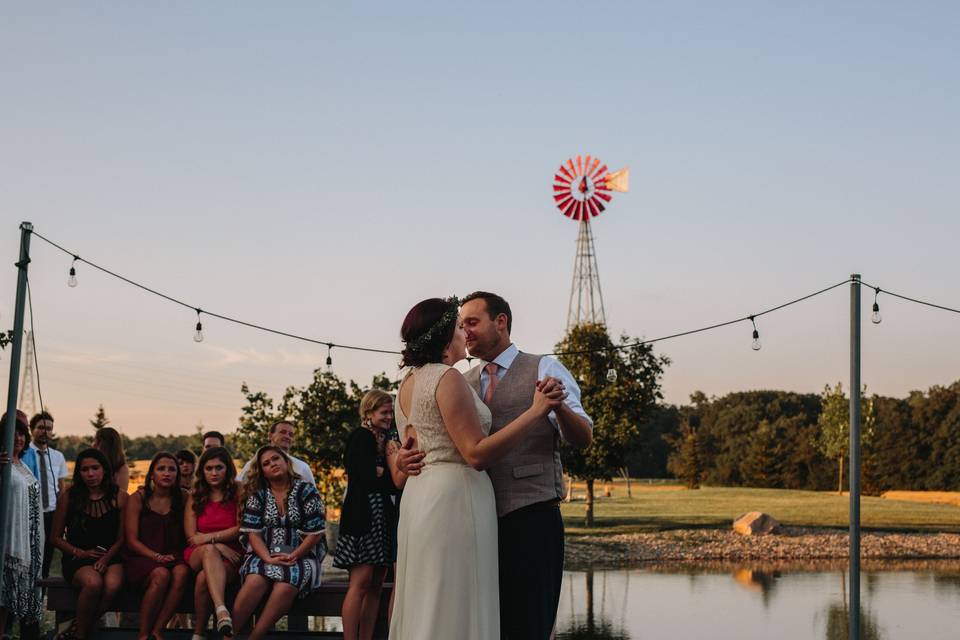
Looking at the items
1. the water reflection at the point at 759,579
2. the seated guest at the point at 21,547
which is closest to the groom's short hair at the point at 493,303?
the seated guest at the point at 21,547

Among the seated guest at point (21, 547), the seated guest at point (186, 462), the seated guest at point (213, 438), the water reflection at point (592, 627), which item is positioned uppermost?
the seated guest at point (213, 438)

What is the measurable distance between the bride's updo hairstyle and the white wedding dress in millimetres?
51

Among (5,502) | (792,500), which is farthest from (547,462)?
(792,500)

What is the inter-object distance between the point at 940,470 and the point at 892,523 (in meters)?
28.9

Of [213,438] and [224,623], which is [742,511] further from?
[224,623]

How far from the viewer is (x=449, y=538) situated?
4324 millimetres

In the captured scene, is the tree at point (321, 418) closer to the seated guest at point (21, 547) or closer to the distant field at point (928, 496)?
the seated guest at point (21, 547)

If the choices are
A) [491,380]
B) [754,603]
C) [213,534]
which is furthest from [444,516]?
[754,603]

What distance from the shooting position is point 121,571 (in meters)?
7.70

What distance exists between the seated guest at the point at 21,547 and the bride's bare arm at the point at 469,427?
16.3ft

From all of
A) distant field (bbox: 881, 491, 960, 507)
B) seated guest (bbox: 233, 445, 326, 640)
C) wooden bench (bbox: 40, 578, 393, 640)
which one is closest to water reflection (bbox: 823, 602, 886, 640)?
wooden bench (bbox: 40, 578, 393, 640)

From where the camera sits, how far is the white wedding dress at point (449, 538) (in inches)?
170

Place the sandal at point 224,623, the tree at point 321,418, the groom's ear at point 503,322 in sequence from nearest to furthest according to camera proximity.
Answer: the groom's ear at point 503,322 → the sandal at point 224,623 → the tree at point 321,418

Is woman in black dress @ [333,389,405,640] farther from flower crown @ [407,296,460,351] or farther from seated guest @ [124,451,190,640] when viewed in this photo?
flower crown @ [407,296,460,351]
